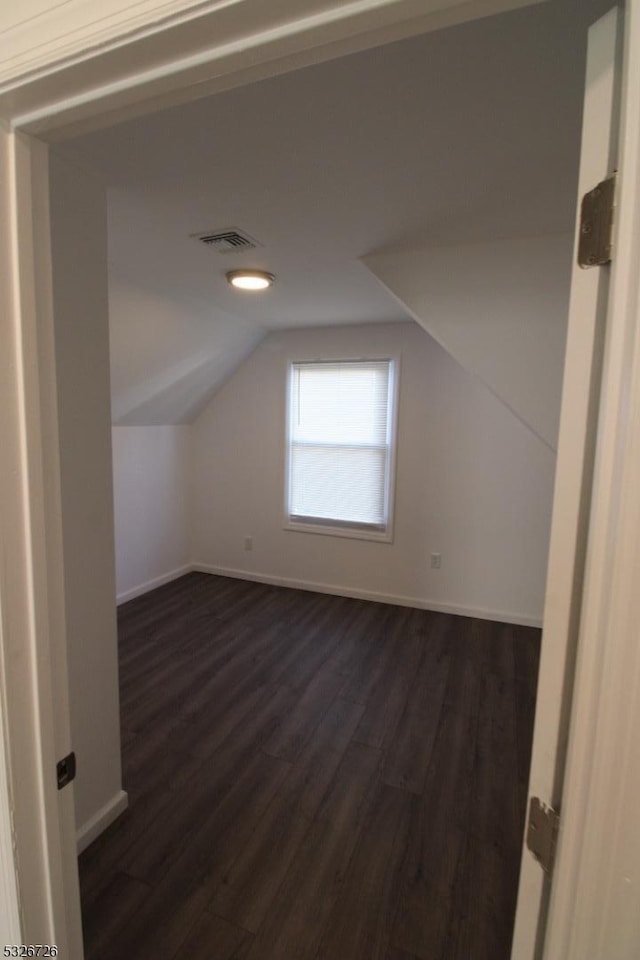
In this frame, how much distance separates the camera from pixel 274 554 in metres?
4.16

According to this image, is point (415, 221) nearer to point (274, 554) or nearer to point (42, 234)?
point (42, 234)

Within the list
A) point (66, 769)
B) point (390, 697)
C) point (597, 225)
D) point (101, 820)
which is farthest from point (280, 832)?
point (597, 225)

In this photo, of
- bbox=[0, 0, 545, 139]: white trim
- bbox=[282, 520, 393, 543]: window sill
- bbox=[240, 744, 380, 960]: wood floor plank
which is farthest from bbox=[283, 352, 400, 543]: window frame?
bbox=[0, 0, 545, 139]: white trim

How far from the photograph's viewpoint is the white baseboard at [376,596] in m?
3.45

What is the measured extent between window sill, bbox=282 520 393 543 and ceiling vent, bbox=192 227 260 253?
243cm

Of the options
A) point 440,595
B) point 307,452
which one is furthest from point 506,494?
point 307,452

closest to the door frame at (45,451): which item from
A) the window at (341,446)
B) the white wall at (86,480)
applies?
the white wall at (86,480)

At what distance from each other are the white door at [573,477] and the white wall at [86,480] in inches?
54.9

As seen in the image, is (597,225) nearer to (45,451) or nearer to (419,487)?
(45,451)

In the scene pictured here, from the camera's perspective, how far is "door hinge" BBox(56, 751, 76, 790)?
2.56ft

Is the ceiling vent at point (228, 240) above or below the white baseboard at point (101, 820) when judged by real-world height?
above

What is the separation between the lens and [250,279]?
94.0 inches

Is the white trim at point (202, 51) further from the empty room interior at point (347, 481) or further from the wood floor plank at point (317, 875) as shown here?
the wood floor plank at point (317, 875)

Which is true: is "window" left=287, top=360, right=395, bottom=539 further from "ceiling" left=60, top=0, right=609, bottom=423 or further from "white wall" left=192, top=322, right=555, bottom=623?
"ceiling" left=60, top=0, right=609, bottom=423
